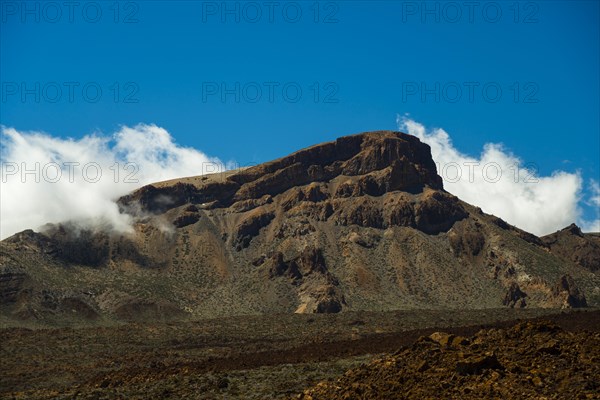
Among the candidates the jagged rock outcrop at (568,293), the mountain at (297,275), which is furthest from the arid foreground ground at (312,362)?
the mountain at (297,275)

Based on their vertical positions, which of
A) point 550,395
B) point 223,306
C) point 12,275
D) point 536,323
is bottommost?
point 550,395

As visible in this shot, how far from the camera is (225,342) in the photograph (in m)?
116

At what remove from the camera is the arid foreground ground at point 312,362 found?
34.1m

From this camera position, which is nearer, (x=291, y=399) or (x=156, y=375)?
(x=291, y=399)

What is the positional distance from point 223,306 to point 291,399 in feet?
411

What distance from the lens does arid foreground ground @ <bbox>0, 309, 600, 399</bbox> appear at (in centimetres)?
3407

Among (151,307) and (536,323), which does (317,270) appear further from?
(536,323)

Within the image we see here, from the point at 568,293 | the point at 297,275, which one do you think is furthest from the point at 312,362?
the point at 297,275

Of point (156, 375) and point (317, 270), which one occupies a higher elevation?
point (317, 270)

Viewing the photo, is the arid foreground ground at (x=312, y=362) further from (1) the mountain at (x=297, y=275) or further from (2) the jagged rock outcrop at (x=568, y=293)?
(1) the mountain at (x=297, y=275)

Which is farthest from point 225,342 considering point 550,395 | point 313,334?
point 550,395

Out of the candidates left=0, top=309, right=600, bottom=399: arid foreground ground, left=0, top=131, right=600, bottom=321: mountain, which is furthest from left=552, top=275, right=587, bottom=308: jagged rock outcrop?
left=0, top=309, right=600, bottom=399: arid foreground ground

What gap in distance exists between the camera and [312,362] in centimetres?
6059

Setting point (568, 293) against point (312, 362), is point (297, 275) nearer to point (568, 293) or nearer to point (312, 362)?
point (568, 293)
